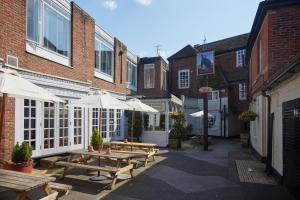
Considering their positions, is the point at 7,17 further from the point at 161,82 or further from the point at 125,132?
the point at 161,82

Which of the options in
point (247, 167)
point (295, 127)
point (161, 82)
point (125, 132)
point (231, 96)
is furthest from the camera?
point (231, 96)

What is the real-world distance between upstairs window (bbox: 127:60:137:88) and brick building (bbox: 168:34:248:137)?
6754mm

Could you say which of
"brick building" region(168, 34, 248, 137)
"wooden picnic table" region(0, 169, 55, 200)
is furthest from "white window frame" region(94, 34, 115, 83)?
"brick building" region(168, 34, 248, 137)

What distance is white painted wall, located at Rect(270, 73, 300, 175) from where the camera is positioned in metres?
6.44

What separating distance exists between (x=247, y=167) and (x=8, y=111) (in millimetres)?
8519

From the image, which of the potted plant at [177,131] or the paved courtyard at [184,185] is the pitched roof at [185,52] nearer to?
the potted plant at [177,131]

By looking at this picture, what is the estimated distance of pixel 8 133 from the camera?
7.80m

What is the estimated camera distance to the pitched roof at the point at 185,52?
28.0m

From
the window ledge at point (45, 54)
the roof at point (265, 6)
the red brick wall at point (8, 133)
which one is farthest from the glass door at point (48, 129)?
the roof at point (265, 6)

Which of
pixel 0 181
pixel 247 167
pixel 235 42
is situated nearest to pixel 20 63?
pixel 0 181

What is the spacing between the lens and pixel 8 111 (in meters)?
7.84

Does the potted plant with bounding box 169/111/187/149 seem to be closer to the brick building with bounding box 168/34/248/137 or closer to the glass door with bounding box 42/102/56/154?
the glass door with bounding box 42/102/56/154

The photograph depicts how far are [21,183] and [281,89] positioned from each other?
713 centimetres

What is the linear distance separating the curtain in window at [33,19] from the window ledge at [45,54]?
0.85 ft
